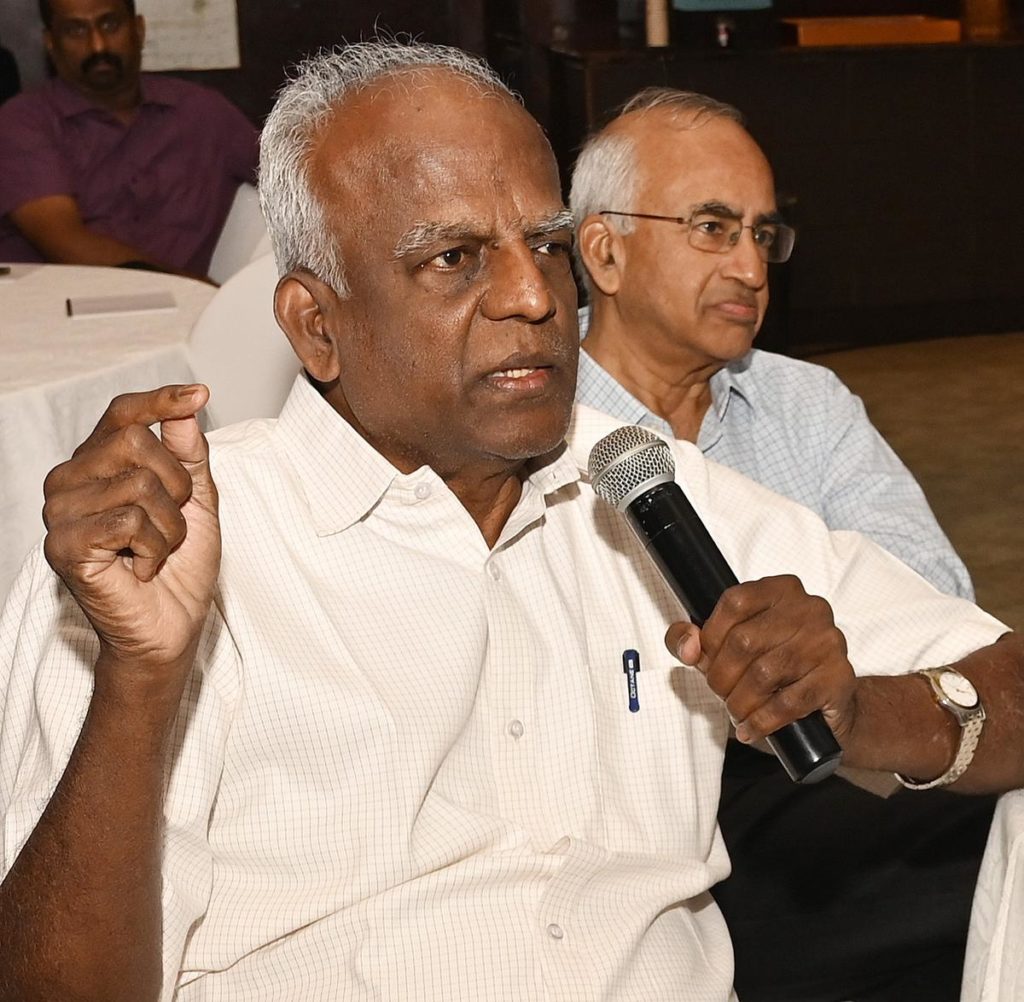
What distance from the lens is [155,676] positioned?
1.18 metres

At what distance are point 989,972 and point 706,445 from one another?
1231mm

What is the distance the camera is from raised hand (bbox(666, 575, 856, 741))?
4.10ft

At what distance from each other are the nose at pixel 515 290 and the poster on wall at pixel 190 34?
581 centimetres

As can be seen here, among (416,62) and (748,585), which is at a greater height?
(416,62)

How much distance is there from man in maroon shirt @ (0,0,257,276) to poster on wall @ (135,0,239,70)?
6.41 ft

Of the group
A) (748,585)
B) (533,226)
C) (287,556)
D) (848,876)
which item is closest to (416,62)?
(533,226)

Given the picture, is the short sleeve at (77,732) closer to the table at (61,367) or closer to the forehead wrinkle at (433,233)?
the forehead wrinkle at (433,233)

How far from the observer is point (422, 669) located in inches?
56.4

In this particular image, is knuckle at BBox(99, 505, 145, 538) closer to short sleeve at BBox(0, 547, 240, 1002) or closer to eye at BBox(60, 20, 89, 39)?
short sleeve at BBox(0, 547, 240, 1002)

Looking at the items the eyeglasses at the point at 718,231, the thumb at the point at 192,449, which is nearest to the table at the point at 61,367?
the eyeglasses at the point at 718,231

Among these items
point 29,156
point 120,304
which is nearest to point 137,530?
point 120,304

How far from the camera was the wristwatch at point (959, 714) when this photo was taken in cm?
146

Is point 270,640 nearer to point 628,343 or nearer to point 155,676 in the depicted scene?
point 155,676

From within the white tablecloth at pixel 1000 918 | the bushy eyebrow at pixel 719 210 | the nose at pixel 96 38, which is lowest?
the white tablecloth at pixel 1000 918
